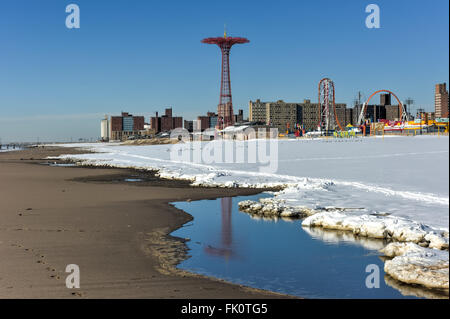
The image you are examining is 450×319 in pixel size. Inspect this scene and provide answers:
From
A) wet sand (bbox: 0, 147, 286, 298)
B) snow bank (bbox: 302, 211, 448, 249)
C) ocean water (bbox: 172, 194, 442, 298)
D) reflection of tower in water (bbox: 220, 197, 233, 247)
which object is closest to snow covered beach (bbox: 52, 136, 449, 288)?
snow bank (bbox: 302, 211, 448, 249)

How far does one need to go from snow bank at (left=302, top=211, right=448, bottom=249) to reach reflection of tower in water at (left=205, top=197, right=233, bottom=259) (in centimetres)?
226

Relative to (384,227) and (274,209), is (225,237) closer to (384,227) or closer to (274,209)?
(274,209)

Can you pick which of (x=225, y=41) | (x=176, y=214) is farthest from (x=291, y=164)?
(x=225, y=41)

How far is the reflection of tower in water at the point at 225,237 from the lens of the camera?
36.4 ft

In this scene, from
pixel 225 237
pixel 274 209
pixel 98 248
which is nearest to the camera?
pixel 98 248

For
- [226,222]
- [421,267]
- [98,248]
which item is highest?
[421,267]

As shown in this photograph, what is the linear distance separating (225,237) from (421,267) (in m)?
5.56

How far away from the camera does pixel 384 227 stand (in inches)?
478

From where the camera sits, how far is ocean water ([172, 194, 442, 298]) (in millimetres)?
8336

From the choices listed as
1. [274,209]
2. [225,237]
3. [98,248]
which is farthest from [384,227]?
[98,248]

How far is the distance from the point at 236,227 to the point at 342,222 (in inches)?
121

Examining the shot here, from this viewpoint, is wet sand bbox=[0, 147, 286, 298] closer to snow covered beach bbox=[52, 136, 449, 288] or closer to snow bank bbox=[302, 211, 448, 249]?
snow covered beach bbox=[52, 136, 449, 288]

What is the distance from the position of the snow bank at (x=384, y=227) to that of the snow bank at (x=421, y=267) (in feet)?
3.56

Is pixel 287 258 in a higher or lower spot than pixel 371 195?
lower
